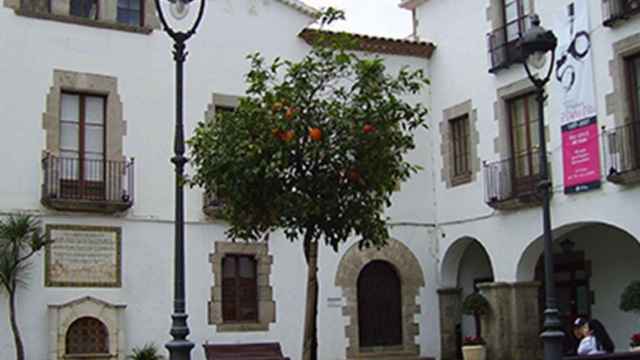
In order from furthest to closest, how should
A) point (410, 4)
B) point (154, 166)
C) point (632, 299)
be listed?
point (410, 4)
point (154, 166)
point (632, 299)

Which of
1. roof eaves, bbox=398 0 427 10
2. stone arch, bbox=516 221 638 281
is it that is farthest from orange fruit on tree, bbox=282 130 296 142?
roof eaves, bbox=398 0 427 10

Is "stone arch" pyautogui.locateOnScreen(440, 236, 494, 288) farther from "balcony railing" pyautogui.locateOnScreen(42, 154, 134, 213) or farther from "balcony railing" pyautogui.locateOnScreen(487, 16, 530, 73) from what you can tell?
"balcony railing" pyautogui.locateOnScreen(42, 154, 134, 213)

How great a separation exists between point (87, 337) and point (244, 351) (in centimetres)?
277

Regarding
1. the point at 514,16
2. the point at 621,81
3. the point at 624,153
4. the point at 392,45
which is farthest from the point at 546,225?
the point at 392,45

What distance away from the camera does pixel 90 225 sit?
693 inches

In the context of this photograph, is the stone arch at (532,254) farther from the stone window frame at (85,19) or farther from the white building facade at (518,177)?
the stone window frame at (85,19)

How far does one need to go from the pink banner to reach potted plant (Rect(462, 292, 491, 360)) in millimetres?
2913

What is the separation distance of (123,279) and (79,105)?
305 centimetres

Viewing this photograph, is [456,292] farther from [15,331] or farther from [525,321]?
[15,331]

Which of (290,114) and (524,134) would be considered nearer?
(290,114)

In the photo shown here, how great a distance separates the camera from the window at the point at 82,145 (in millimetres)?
→ 17531

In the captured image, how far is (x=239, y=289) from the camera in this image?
19.0 metres

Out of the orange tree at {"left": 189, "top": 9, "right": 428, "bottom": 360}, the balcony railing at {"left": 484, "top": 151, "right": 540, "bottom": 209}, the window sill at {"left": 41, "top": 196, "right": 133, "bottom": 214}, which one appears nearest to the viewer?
the orange tree at {"left": 189, "top": 9, "right": 428, "bottom": 360}

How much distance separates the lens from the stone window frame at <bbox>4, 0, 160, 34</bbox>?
17.6 metres
